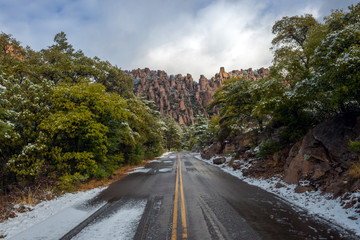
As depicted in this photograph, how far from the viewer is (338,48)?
266 inches

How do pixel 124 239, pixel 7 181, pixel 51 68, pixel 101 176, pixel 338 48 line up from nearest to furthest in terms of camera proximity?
1. pixel 124 239
2. pixel 338 48
3. pixel 7 181
4. pixel 101 176
5. pixel 51 68

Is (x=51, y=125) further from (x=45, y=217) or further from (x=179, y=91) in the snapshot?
(x=179, y=91)

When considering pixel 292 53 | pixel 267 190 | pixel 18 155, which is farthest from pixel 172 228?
pixel 292 53

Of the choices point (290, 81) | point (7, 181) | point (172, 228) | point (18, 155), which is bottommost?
point (172, 228)

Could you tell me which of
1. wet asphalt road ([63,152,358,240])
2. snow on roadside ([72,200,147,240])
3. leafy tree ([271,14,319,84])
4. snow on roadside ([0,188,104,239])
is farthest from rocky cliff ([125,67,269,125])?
snow on roadside ([72,200,147,240])

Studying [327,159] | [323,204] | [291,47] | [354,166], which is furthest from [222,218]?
[291,47]

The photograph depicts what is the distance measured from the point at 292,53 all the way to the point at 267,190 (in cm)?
877

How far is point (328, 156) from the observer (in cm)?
772

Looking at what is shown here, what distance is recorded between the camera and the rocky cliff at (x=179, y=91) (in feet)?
458

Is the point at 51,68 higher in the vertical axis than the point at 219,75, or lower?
lower

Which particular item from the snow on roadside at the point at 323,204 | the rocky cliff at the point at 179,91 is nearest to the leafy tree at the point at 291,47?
the snow on roadside at the point at 323,204

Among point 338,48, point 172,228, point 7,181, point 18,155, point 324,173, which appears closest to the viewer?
point 172,228

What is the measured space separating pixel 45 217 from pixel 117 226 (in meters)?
3.06

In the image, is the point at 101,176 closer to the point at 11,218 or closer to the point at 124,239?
the point at 11,218
